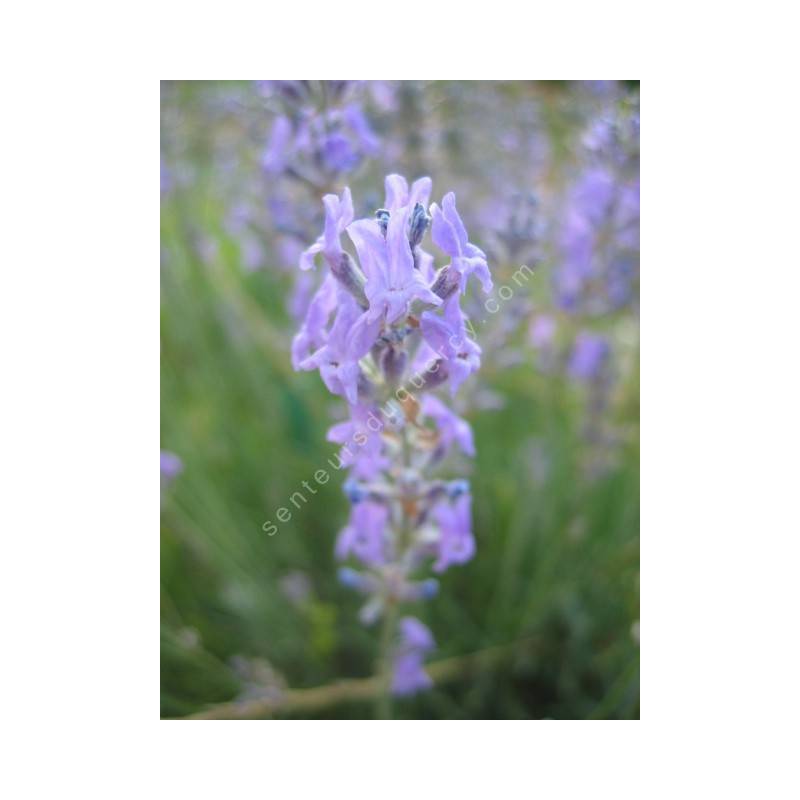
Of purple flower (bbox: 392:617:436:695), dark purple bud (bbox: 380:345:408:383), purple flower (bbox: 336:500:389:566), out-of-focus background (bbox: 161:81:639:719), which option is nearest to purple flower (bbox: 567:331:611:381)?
out-of-focus background (bbox: 161:81:639:719)

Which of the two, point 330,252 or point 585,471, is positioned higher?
point 330,252

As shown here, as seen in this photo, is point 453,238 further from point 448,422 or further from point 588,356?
point 588,356

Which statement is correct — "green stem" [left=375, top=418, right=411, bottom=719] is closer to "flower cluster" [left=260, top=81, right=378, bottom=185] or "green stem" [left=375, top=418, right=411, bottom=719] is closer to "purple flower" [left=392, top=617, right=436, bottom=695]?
"purple flower" [left=392, top=617, right=436, bottom=695]

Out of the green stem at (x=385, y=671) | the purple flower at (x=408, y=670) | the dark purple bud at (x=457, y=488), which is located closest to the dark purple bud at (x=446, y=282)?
the dark purple bud at (x=457, y=488)

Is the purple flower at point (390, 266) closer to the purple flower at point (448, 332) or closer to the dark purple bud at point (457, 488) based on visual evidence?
the purple flower at point (448, 332)

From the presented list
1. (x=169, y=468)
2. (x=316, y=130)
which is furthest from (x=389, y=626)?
(x=169, y=468)
